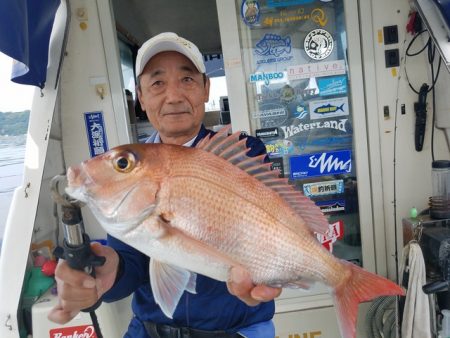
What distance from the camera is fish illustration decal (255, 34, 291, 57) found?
2893 mm

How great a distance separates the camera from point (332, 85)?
2.88m

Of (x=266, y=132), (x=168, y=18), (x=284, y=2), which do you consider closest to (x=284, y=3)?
(x=284, y=2)

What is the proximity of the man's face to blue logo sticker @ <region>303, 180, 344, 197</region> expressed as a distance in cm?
185

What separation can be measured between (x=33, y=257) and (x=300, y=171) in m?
2.25

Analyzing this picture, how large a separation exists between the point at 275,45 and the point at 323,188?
1.32 meters

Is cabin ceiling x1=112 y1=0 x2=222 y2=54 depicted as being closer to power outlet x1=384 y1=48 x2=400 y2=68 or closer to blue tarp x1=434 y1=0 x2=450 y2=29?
power outlet x1=384 y1=48 x2=400 y2=68

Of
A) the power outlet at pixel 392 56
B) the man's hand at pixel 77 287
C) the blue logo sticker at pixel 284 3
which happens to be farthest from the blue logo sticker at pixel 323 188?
the man's hand at pixel 77 287

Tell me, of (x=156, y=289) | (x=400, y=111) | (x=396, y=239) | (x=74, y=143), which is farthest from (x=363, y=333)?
(x=74, y=143)

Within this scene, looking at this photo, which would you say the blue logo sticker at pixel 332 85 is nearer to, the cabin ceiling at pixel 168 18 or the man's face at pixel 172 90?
the man's face at pixel 172 90

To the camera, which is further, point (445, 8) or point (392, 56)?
point (392, 56)

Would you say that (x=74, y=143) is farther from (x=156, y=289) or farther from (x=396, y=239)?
(x=396, y=239)

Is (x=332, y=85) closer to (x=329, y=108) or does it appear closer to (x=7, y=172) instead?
(x=329, y=108)

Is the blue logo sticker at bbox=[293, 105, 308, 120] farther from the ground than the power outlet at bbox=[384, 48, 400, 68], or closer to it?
closer to it

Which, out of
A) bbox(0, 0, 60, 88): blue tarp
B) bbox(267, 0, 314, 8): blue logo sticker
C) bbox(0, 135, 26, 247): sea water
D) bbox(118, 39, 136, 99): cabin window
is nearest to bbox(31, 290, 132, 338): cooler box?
bbox(0, 0, 60, 88): blue tarp
